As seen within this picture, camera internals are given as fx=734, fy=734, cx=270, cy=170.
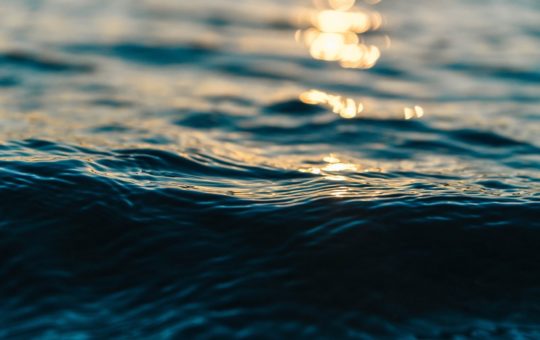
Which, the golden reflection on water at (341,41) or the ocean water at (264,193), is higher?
the golden reflection on water at (341,41)

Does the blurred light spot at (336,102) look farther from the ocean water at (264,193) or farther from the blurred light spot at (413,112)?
the blurred light spot at (413,112)

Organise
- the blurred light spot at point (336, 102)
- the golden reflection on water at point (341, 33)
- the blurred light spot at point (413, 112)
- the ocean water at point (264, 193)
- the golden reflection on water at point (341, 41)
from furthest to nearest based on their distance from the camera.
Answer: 1. the golden reflection on water at point (341, 33)
2. the golden reflection on water at point (341, 41)
3. the blurred light spot at point (336, 102)
4. the blurred light spot at point (413, 112)
5. the ocean water at point (264, 193)

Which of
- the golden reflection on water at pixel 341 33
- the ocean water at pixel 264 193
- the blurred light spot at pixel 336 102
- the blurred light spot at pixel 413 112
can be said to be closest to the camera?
the ocean water at pixel 264 193

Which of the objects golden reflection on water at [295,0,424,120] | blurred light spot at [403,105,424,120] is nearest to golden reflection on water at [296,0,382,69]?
golden reflection on water at [295,0,424,120]

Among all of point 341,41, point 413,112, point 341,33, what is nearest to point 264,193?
point 413,112

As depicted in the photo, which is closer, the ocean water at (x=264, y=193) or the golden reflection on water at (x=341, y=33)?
the ocean water at (x=264, y=193)

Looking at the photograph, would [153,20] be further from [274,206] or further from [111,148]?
[274,206]

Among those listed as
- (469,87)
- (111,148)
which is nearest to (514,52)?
(469,87)

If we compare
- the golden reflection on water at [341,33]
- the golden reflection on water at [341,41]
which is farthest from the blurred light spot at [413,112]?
the golden reflection on water at [341,33]

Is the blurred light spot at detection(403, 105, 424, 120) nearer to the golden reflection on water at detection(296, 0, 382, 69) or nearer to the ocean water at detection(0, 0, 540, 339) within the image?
the ocean water at detection(0, 0, 540, 339)
